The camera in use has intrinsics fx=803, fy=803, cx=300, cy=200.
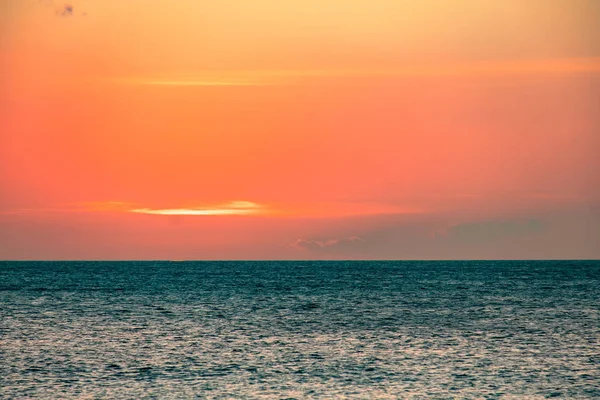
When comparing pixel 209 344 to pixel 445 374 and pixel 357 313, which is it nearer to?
pixel 445 374

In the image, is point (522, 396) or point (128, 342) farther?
point (128, 342)

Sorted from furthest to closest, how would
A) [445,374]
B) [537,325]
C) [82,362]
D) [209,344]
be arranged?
[537,325], [209,344], [82,362], [445,374]

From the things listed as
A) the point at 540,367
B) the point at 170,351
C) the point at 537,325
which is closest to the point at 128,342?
the point at 170,351

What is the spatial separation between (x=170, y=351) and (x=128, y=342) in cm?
564

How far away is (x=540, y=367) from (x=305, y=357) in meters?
13.6

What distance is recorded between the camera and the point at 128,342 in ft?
181

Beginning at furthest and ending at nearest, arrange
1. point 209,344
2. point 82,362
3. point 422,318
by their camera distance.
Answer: point 422,318 → point 209,344 → point 82,362

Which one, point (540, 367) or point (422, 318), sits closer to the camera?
point (540, 367)

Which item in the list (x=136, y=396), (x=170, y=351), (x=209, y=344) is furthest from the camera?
(x=209, y=344)

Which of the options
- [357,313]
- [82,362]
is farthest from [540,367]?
[357,313]

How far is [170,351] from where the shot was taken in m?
50.8

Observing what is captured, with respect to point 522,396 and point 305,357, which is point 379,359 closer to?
point 305,357

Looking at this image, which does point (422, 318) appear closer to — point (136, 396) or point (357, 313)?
point (357, 313)

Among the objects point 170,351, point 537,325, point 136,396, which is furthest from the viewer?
point 537,325
